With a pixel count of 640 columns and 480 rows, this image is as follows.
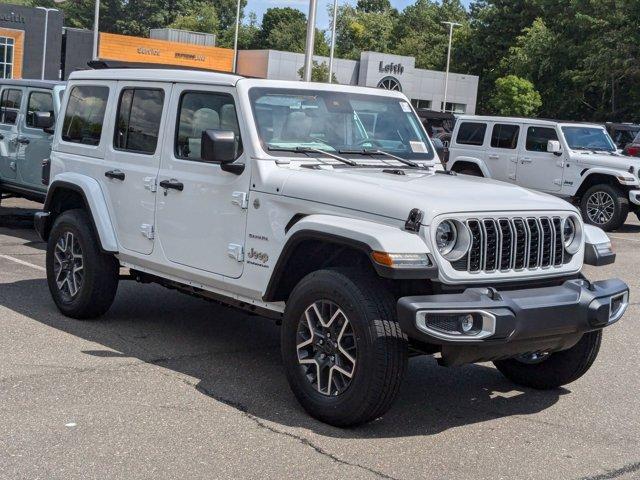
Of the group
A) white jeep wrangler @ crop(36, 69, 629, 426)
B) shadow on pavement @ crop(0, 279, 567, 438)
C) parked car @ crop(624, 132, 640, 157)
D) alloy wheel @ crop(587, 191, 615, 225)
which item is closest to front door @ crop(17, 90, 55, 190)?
shadow on pavement @ crop(0, 279, 567, 438)

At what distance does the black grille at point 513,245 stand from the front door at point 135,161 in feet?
8.44

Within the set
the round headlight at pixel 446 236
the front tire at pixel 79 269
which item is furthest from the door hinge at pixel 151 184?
the round headlight at pixel 446 236

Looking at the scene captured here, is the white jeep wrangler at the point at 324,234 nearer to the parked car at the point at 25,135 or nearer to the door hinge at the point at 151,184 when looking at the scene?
the door hinge at the point at 151,184

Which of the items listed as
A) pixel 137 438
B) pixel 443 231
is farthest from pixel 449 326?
pixel 137 438

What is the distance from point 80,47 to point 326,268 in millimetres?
62137

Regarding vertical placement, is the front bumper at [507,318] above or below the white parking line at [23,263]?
above

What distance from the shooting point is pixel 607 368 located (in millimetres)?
7312

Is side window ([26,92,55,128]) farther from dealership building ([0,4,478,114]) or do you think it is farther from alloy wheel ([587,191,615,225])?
dealership building ([0,4,478,114])

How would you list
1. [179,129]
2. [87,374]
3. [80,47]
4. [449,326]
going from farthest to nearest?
1. [80,47]
2. [179,129]
3. [87,374]
4. [449,326]

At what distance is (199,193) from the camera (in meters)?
6.58

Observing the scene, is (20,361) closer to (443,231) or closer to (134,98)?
(134,98)

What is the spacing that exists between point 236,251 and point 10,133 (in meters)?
7.87

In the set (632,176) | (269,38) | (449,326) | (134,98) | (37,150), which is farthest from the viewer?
(269,38)

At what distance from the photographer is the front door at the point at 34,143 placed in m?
12.5
